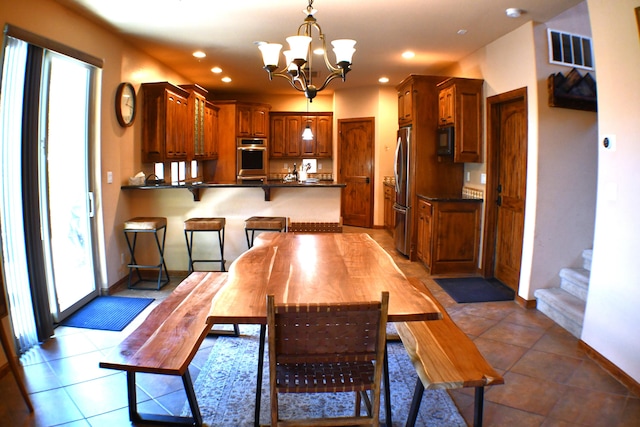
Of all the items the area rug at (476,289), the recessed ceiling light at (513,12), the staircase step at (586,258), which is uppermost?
the recessed ceiling light at (513,12)

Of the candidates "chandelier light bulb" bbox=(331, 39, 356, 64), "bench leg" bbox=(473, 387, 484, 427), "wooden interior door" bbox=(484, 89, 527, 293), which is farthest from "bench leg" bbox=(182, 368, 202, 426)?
"wooden interior door" bbox=(484, 89, 527, 293)

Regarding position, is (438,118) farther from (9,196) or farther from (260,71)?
(9,196)

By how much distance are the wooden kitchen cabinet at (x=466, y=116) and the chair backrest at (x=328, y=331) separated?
12.0 feet

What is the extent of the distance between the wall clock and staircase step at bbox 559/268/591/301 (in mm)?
4753

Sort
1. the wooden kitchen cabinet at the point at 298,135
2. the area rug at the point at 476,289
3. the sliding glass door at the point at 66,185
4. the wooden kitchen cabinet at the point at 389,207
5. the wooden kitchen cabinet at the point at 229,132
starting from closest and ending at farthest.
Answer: the sliding glass door at the point at 66,185 → the area rug at the point at 476,289 → the wooden kitchen cabinet at the point at 389,207 → the wooden kitchen cabinet at the point at 229,132 → the wooden kitchen cabinet at the point at 298,135

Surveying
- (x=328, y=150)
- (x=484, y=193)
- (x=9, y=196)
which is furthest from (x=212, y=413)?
(x=328, y=150)

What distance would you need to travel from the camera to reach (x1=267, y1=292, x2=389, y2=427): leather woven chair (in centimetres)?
153

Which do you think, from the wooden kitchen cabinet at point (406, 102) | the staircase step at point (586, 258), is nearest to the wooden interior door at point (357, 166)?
the wooden kitchen cabinet at point (406, 102)

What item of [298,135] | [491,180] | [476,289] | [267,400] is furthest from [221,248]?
[298,135]

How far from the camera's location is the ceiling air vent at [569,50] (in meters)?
3.74

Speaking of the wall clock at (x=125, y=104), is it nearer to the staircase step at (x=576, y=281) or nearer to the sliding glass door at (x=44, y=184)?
the sliding glass door at (x=44, y=184)

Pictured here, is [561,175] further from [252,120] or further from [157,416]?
[252,120]

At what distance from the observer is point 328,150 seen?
28.6 feet

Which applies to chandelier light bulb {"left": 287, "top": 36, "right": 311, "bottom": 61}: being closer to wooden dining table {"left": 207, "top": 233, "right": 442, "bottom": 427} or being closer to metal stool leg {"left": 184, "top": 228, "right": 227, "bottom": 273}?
wooden dining table {"left": 207, "top": 233, "right": 442, "bottom": 427}
